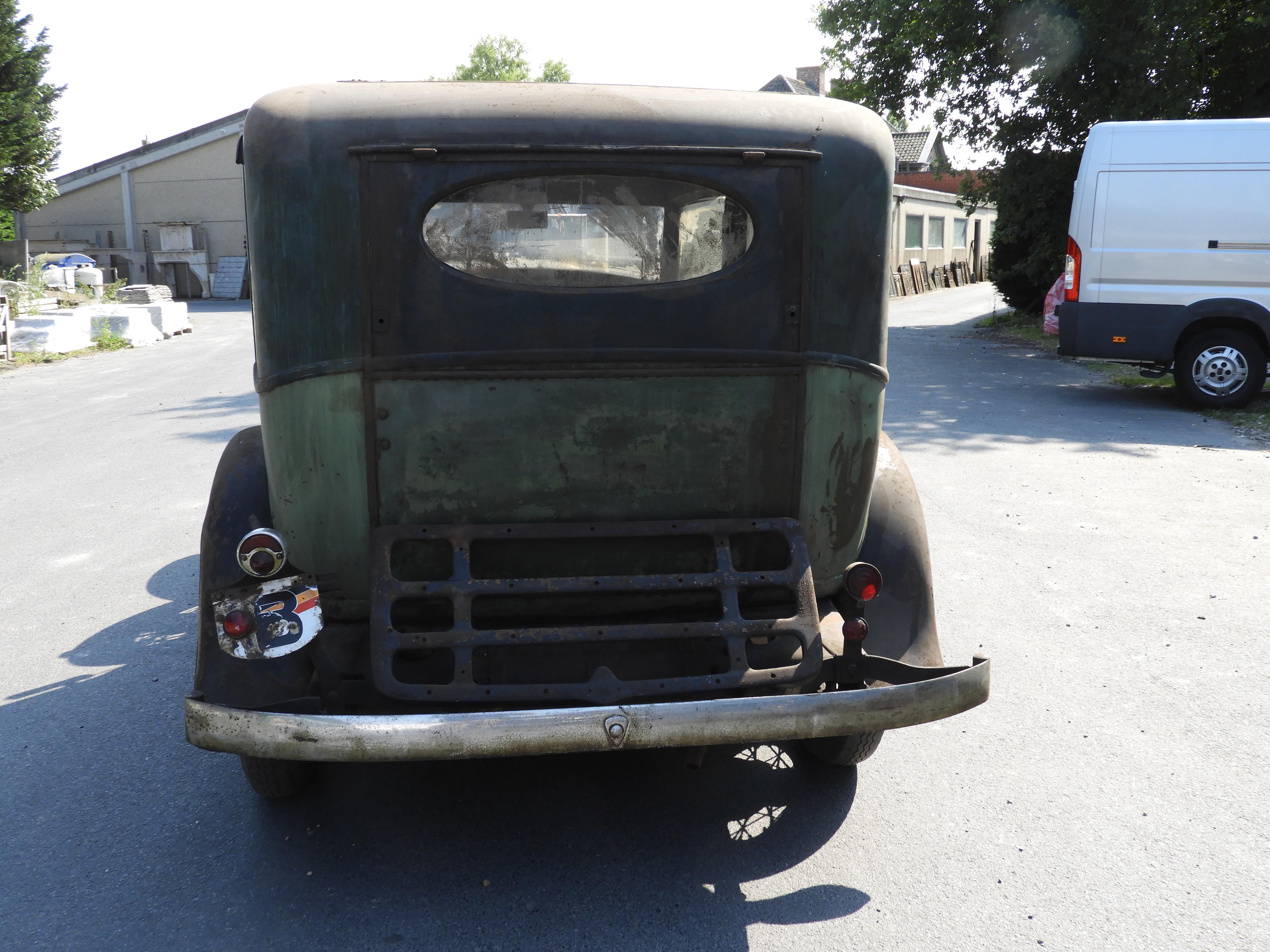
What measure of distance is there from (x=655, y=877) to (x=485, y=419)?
4.61 feet

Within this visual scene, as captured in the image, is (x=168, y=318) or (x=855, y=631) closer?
(x=855, y=631)

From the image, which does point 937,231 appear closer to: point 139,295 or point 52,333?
point 139,295

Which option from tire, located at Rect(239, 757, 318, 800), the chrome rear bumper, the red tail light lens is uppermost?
the red tail light lens

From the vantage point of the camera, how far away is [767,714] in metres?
2.58

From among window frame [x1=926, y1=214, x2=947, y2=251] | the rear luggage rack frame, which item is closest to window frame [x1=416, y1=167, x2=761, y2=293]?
the rear luggage rack frame

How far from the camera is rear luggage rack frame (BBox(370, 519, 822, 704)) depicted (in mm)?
2754

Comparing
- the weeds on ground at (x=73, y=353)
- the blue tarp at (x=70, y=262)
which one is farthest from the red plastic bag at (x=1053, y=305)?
the blue tarp at (x=70, y=262)

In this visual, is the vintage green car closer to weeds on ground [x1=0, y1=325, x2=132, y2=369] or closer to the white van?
the white van

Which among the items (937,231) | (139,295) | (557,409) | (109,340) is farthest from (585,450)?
(937,231)

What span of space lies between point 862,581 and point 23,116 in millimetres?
28644

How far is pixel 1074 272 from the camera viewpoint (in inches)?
409

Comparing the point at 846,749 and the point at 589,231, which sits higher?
the point at 589,231

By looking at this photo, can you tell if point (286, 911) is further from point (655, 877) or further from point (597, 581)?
point (597, 581)

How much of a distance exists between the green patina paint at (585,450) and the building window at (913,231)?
115ft
